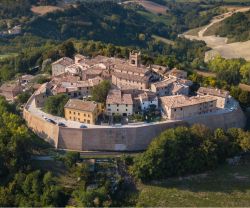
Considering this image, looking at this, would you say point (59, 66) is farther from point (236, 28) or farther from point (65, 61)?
point (236, 28)

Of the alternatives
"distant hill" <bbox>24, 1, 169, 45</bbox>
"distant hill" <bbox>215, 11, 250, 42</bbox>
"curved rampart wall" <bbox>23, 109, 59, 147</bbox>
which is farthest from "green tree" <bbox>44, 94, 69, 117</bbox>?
"distant hill" <bbox>215, 11, 250, 42</bbox>

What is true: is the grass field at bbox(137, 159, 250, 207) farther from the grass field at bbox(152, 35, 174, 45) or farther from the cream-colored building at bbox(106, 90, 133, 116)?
the grass field at bbox(152, 35, 174, 45)

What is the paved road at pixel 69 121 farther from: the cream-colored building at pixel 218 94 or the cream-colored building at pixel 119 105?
the cream-colored building at pixel 119 105

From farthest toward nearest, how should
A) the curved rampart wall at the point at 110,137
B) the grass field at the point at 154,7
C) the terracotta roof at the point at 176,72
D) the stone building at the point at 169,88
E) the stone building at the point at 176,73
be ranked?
1. the grass field at the point at 154,7
2. the terracotta roof at the point at 176,72
3. the stone building at the point at 176,73
4. the stone building at the point at 169,88
5. the curved rampart wall at the point at 110,137

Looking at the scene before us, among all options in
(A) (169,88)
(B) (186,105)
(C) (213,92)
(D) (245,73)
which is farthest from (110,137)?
(D) (245,73)

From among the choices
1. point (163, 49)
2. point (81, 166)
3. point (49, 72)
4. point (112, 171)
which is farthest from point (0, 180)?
point (163, 49)

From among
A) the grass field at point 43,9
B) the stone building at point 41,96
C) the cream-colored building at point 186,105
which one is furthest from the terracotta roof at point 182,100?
the grass field at point 43,9

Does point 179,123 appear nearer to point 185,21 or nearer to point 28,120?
point 28,120
